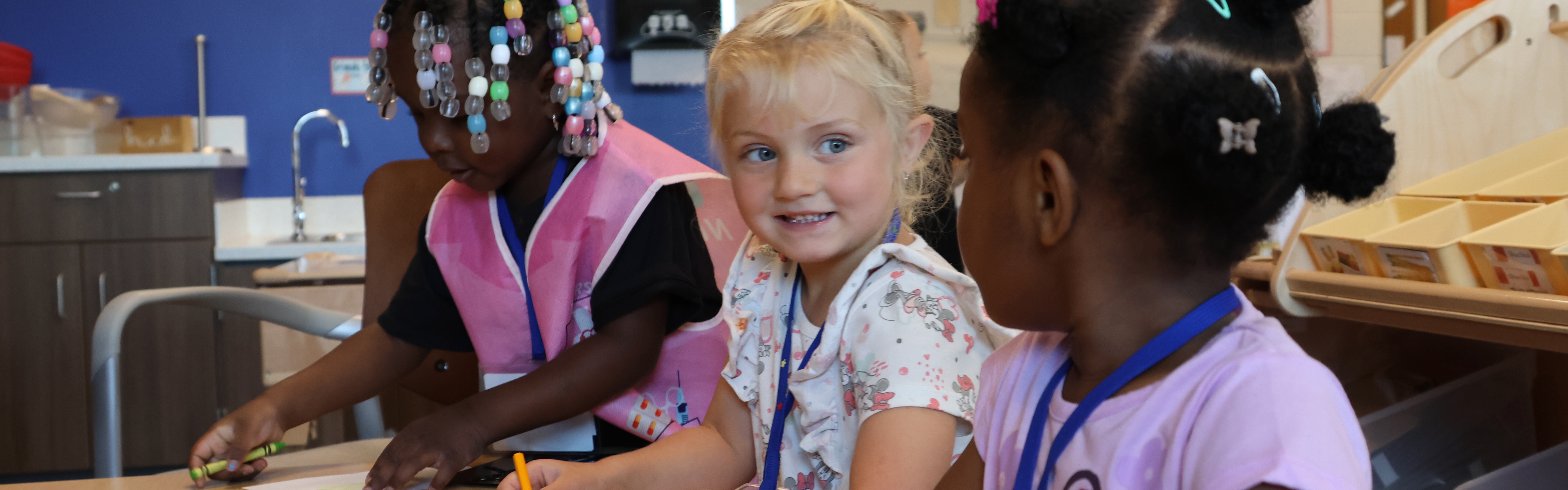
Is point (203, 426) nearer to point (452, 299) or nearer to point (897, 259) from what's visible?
point (452, 299)

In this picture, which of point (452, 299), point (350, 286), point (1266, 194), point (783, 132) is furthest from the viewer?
point (350, 286)

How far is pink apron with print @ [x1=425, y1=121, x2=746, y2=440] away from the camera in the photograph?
1021 mm

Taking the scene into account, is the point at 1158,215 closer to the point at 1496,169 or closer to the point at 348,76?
the point at 1496,169

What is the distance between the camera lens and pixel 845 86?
32.4 inches

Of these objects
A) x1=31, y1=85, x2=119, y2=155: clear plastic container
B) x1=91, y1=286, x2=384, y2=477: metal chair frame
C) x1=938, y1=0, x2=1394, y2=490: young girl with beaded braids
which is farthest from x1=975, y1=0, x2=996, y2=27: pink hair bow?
x1=31, y1=85, x2=119, y2=155: clear plastic container

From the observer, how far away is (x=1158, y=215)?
50 cm

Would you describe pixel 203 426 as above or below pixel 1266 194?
below

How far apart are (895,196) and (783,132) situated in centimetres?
12

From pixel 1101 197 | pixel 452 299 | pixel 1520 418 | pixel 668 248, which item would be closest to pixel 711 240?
pixel 668 248

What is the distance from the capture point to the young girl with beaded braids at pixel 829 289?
2.50ft

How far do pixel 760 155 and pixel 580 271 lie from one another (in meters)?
0.28

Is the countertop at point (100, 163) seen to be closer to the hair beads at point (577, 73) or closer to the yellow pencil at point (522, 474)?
the hair beads at point (577, 73)

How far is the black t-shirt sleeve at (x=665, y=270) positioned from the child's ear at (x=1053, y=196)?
51cm

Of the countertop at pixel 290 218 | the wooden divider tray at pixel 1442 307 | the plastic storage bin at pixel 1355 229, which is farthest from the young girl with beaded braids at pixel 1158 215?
the countertop at pixel 290 218
